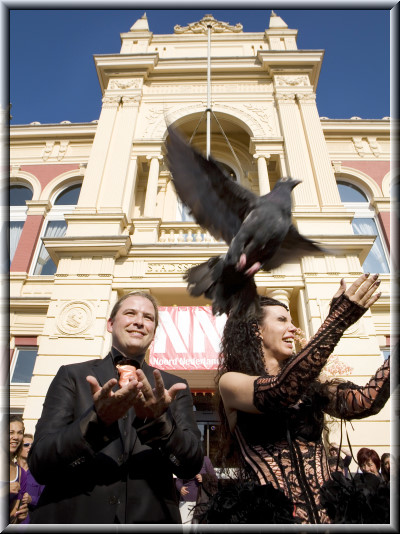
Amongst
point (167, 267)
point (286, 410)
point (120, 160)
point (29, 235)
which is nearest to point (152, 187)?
point (120, 160)

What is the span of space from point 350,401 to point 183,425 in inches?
32.3

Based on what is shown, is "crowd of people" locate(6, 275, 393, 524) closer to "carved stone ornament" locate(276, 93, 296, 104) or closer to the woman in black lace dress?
the woman in black lace dress

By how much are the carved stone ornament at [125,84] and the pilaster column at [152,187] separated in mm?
3271

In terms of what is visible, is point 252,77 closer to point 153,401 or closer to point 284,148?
point 284,148

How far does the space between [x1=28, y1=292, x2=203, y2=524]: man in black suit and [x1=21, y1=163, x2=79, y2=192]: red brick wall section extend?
12.8m

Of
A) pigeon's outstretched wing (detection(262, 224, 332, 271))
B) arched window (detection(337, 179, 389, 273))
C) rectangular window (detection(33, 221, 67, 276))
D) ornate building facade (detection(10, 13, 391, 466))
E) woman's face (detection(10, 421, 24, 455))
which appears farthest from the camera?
rectangular window (detection(33, 221, 67, 276))

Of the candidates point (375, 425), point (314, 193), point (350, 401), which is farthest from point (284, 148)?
point (350, 401)

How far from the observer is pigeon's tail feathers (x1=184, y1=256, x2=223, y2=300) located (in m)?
1.83

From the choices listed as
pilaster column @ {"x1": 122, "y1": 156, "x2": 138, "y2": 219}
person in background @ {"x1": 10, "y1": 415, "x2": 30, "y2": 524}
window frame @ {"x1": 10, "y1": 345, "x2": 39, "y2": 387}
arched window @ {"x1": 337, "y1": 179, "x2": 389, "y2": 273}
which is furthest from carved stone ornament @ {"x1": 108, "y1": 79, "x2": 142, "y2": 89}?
person in background @ {"x1": 10, "y1": 415, "x2": 30, "y2": 524}

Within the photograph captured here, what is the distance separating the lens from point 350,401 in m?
1.69

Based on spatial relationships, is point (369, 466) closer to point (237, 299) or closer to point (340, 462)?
point (340, 462)

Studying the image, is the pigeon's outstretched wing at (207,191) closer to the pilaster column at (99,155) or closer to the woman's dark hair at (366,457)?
the woman's dark hair at (366,457)

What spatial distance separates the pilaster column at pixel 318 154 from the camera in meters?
9.23

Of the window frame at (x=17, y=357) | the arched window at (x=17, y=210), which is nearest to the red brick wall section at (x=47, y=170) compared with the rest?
the arched window at (x=17, y=210)
